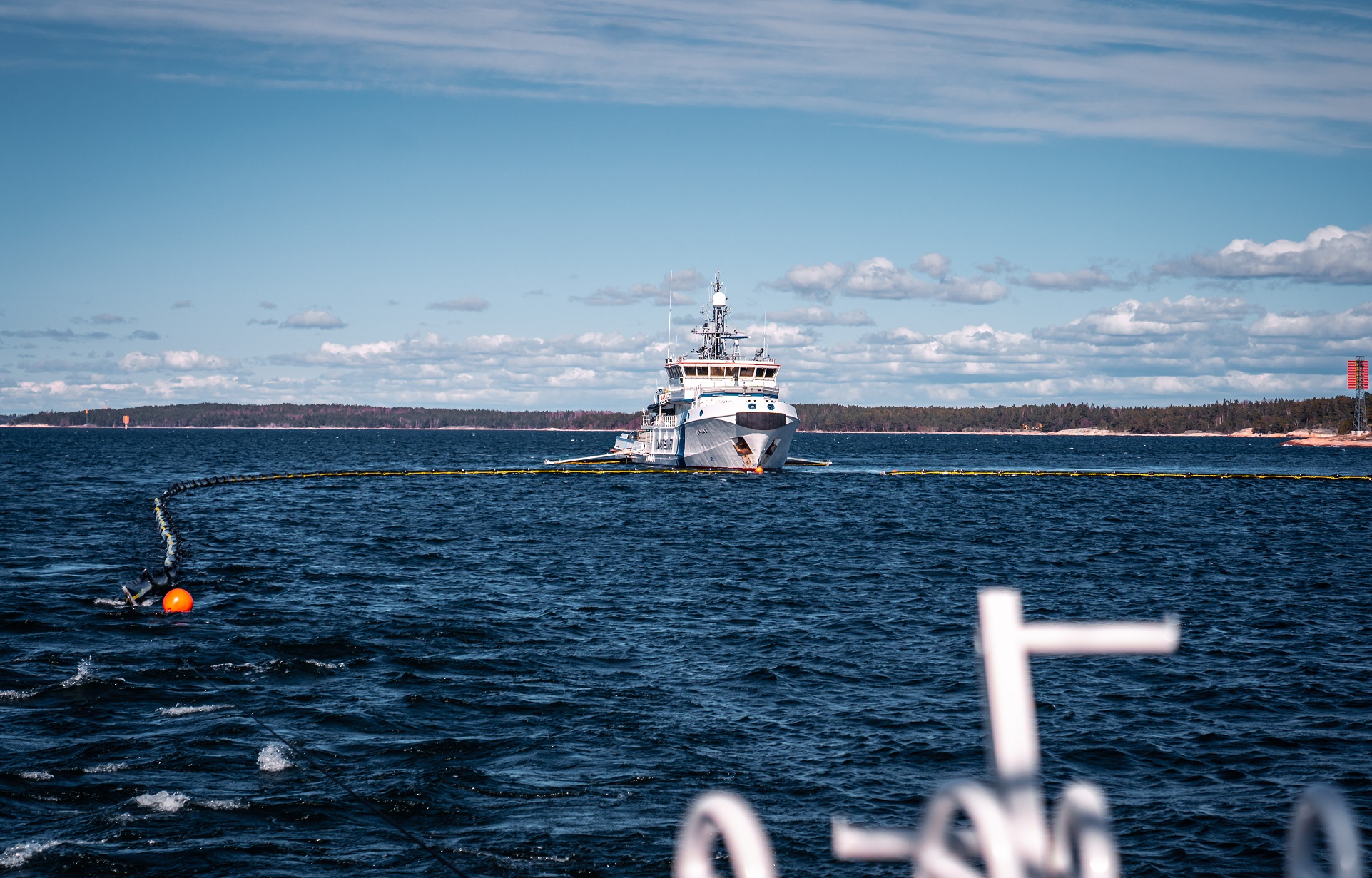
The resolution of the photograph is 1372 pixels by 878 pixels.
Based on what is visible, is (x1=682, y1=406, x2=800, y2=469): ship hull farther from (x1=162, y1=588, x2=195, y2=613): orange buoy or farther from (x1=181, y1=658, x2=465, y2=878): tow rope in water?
(x1=181, y1=658, x2=465, y2=878): tow rope in water

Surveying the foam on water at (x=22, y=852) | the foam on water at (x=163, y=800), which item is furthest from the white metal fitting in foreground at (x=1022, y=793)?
the foam on water at (x=163, y=800)

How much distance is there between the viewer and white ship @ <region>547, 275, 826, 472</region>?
75750 millimetres

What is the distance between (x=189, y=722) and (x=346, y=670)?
3879mm

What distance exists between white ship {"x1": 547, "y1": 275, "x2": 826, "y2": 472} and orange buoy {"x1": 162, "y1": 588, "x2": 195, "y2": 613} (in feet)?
172

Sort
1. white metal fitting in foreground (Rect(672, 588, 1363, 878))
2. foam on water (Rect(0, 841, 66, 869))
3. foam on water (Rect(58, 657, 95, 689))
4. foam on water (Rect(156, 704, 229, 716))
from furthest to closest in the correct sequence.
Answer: foam on water (Rect(58, 657, 95, 689)) < foam on water (Rect(156, 704, 229, 716)) < foam on water (Rect(0, 841, 66, 869)) < white metal fitting in foreground (Rect(672, 588, 1363, 878))

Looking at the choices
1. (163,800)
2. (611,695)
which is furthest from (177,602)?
(163,800)

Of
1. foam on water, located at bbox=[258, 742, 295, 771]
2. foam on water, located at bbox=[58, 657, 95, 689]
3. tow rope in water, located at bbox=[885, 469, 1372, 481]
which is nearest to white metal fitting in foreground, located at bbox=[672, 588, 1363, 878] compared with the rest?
foam on water, located at bbox=[258, 742, 295, 771]

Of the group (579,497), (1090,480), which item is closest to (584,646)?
(579,497)

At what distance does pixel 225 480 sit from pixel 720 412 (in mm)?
33098

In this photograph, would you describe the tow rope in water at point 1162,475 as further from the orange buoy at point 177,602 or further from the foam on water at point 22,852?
the foam on water at point 22,852

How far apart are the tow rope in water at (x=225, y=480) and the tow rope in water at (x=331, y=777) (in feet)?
29.9

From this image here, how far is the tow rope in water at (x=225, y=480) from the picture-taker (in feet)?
88.4

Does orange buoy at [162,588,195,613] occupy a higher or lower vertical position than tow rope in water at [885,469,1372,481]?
lower

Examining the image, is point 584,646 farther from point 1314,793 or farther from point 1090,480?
point 1090,480
